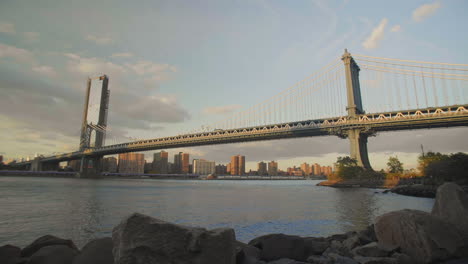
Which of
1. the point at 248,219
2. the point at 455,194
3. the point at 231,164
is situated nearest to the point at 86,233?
the point at 248,219

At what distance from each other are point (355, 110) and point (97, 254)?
5703 centimetres

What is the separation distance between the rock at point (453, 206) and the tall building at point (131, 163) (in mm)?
144926

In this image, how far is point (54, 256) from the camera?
397 cm

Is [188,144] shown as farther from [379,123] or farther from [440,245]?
[440,245]

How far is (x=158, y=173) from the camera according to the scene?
14700cm

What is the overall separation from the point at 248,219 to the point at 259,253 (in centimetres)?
725

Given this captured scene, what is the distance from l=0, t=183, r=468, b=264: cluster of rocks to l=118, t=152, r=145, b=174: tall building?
472ft

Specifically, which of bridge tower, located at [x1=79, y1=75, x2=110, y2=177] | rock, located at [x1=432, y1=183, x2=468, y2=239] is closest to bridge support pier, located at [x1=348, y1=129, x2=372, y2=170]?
rock, located at [x1=432, y1=183, x2=468, y2=239]

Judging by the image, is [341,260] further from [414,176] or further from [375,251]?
[414,176]

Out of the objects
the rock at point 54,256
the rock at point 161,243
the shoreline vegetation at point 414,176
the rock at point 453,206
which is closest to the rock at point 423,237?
the rock at point 453,206

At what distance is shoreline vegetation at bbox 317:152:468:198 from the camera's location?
3231 cm

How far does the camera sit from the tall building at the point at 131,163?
137875mm

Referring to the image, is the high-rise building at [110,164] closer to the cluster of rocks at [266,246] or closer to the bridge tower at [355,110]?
the bridge tower at [355,110]

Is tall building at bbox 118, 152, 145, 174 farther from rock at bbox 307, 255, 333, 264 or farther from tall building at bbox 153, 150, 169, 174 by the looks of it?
rock at bbox 307, 255, 333, 264
